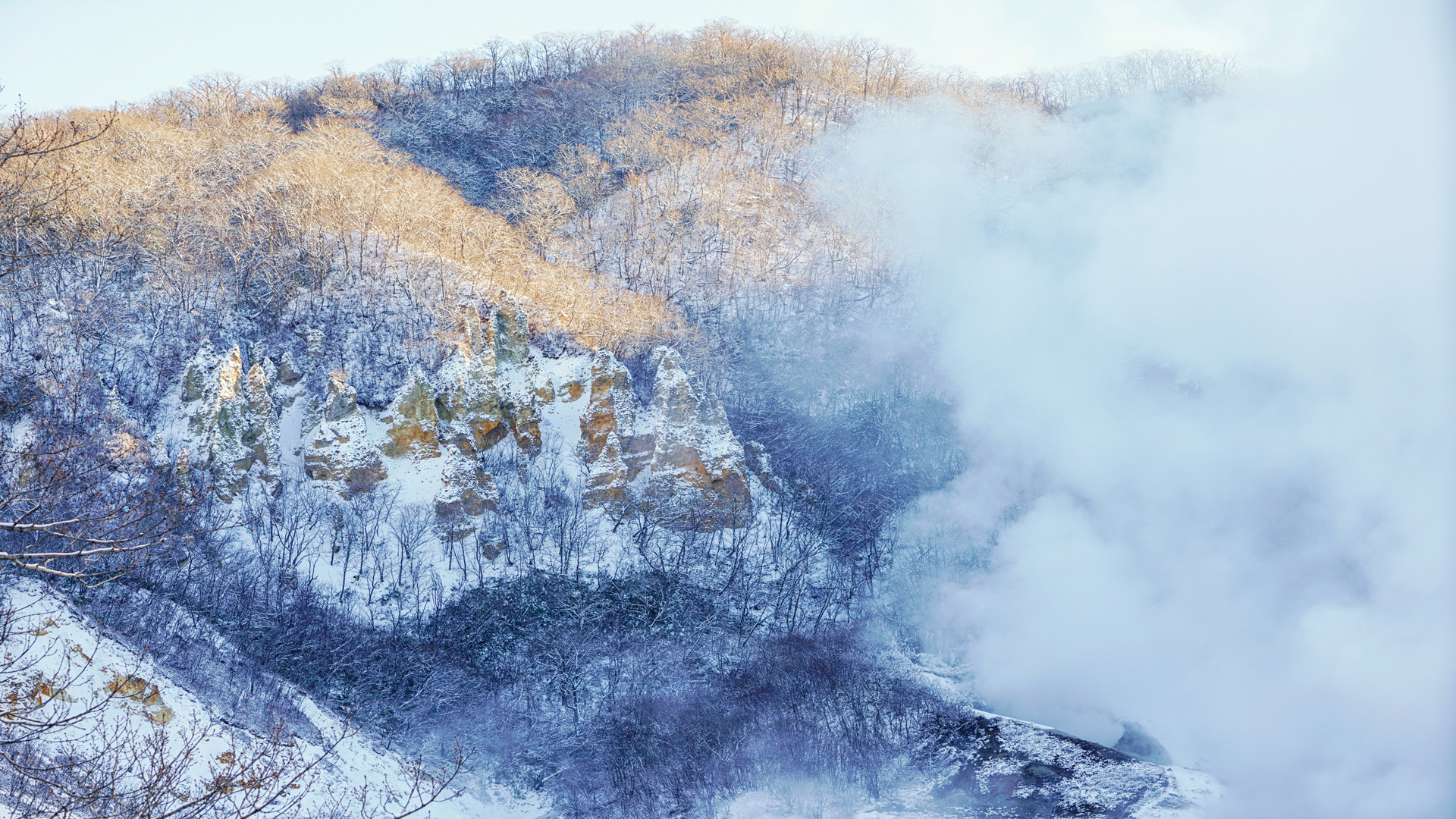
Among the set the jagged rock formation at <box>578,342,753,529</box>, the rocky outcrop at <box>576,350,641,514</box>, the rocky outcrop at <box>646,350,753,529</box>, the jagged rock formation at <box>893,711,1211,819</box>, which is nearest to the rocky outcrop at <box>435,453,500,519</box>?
the rocky outcrop at <box>576,350,641,514</box>

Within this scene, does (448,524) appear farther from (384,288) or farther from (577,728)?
(384,288)

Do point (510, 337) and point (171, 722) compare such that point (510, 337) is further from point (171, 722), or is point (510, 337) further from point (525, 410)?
point (171, 722)

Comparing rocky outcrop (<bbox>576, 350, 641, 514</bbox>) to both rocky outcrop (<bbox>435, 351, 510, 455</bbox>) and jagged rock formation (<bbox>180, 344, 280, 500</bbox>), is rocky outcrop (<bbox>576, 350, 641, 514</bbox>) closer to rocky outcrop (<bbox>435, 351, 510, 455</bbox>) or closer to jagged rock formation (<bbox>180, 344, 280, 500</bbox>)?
rocky outcrop (<bbox>435, 351, 510, 455</bbox>)

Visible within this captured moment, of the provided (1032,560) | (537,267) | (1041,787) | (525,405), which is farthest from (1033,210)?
(1041,787)

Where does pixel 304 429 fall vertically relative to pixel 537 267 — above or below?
below

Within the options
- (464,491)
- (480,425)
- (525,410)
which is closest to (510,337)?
(525,410)
